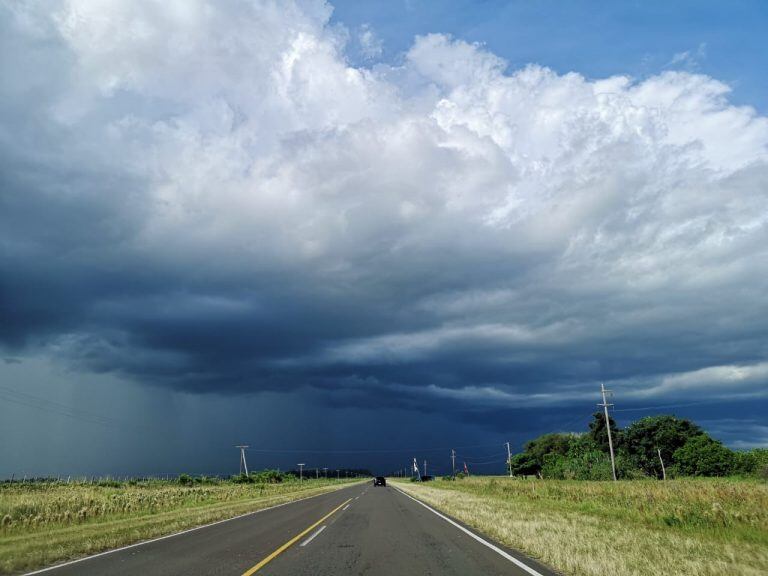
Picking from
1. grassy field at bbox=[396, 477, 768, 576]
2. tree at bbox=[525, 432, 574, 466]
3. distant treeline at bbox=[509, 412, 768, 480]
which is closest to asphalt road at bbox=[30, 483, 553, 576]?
grassy field at bbox=[396, 477, 768, 576]

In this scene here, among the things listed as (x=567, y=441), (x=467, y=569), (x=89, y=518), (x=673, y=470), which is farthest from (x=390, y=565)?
(x=567, y=441)

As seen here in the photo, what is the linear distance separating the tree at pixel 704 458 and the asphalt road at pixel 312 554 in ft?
263

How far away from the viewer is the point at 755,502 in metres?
18.2

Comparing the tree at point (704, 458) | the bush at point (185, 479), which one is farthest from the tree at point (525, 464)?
the bush at point (185, 479)

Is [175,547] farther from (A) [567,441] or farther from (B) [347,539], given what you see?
(A) [567,441]

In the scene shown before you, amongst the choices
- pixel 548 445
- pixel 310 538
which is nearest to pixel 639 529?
pixel 310 538

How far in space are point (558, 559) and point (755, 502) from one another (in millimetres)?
11472

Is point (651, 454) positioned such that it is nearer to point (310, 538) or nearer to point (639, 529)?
point (639, 529)

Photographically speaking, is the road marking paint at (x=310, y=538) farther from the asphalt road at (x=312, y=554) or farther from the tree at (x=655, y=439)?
→ the tree at (x=655, y=439)

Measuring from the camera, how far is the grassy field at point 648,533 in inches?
396

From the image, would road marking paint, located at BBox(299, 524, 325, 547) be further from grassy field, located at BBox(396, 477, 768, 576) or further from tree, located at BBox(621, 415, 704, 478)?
tree, located at BBox(621, 415, 704, 478)

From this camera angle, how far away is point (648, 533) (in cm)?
1485

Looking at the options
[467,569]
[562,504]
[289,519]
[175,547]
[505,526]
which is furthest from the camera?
[562,504]

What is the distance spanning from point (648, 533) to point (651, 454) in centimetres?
10425
